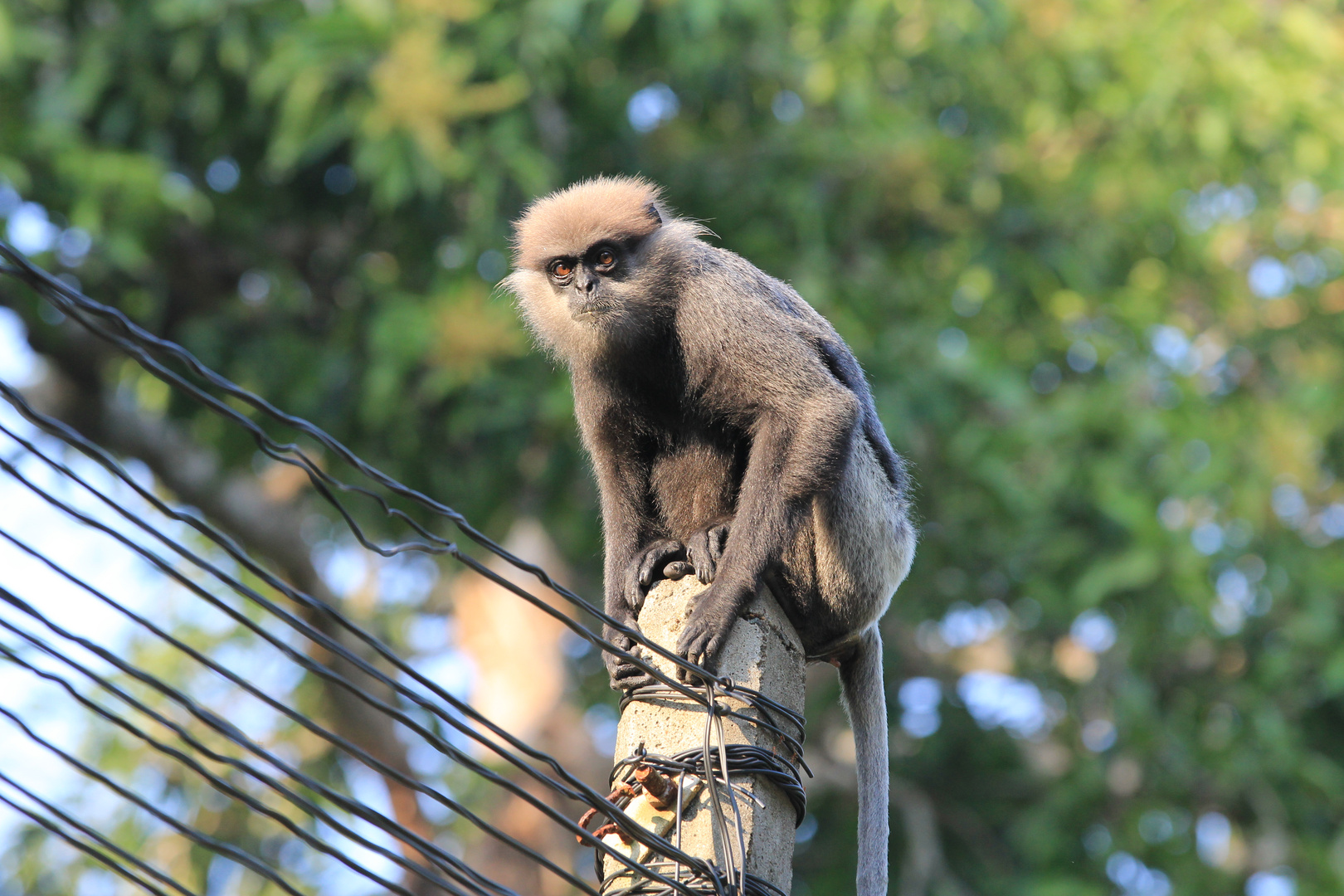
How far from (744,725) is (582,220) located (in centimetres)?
162

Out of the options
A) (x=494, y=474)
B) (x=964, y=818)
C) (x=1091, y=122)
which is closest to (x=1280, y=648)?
(x=964, y=818)

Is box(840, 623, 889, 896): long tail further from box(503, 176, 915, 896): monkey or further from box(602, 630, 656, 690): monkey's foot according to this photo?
box(602, 630, 656, 690): monkey's foot

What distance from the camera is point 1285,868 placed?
282 inches

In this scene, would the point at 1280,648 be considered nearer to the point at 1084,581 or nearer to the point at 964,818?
the point at 1084,581

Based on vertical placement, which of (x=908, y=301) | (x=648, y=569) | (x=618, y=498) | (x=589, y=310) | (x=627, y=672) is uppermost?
(x=908, y=301)

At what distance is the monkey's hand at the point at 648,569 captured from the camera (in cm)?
325

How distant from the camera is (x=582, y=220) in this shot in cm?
366

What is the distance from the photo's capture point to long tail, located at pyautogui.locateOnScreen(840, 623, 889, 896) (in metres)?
3.17

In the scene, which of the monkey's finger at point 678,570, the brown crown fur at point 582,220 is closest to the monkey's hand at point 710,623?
the monkey's finger at point 678,570

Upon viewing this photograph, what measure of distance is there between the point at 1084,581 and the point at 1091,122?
3.10 meters

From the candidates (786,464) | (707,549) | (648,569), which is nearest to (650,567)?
(648,569)

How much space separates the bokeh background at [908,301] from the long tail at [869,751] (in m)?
2.38

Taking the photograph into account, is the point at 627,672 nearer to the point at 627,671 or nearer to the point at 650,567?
the point at 627,671

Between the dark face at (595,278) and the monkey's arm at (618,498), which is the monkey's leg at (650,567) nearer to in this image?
the monkey's arm at (618,498)
